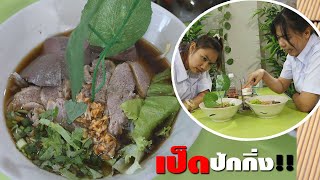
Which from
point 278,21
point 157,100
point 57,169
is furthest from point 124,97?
point 278,21

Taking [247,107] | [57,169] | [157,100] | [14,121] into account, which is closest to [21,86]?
[14,121]

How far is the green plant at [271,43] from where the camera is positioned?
3.40ft

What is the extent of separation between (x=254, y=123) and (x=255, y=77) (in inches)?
3.7

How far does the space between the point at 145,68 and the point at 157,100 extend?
0.08 metres

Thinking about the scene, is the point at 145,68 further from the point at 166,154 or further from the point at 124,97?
the point at 166,154

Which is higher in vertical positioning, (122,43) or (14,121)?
→ (122,43)

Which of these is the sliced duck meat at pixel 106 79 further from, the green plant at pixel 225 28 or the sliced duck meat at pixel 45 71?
the green plant at pixel 225 28

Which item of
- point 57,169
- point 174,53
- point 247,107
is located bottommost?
point 57,169

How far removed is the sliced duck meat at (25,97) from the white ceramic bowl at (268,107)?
1.44 feet

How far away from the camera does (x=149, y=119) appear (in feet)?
3.49

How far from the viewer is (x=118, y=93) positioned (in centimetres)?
108

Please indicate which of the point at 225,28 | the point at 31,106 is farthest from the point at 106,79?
the point at 225,28

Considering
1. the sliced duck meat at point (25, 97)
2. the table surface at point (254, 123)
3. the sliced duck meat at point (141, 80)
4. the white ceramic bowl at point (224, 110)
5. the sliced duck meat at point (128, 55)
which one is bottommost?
the table surface at point (254, 123)

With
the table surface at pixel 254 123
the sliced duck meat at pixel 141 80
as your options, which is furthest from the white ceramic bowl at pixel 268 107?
the sliced duck meat at pixel 141 80
